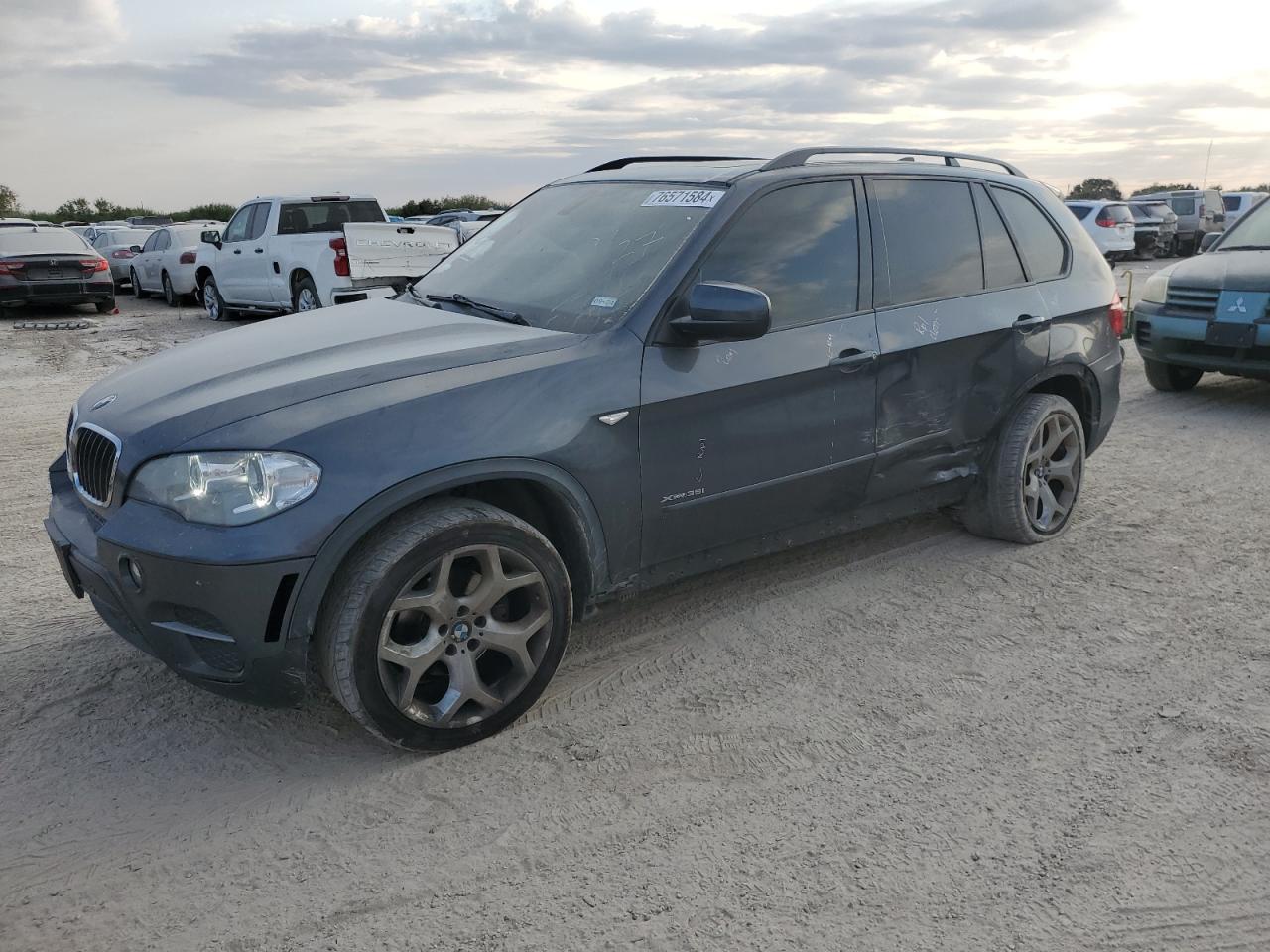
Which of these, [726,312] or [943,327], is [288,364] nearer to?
[726,312]

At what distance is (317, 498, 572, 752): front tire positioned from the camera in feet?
10.1

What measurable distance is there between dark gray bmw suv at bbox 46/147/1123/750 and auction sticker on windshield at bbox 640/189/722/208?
0.05 feet

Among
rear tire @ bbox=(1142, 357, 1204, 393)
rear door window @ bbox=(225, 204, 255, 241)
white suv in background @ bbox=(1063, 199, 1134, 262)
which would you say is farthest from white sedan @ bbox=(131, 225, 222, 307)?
white suv in background @ bbox=(1063, 199, 1134, 262)

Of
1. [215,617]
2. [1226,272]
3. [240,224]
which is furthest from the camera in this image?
[240,224]

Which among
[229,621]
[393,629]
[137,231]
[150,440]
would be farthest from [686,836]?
[137,231]

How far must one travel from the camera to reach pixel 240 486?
9.81 ft

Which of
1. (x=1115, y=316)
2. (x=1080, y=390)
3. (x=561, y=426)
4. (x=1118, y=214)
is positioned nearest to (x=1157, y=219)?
(x=1118, y=214)

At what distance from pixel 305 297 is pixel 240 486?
1137 centimetres

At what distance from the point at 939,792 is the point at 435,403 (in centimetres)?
188

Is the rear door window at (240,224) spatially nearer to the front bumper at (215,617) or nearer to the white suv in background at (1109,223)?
the front bumper at (215,617)

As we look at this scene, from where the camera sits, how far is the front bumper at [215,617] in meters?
2.94

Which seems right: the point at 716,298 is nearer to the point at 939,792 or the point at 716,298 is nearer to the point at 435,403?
the point at 435,403

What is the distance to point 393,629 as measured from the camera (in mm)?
3236

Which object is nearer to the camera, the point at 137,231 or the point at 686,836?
the point at 686,836
